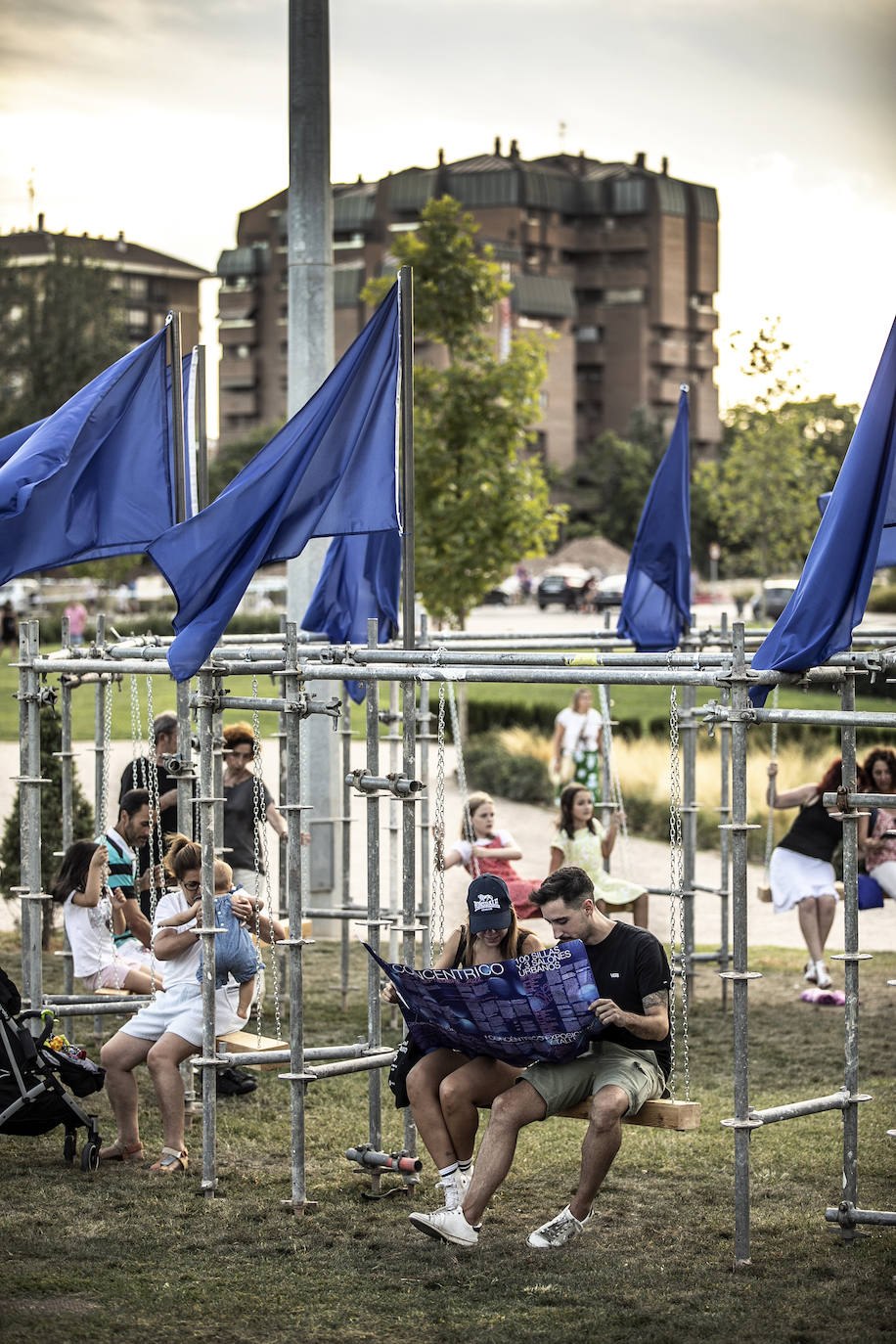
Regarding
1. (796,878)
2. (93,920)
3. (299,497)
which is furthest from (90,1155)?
(796,878)

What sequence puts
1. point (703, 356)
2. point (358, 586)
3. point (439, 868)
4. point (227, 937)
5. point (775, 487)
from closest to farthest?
point (227, 937) < point (439, 868) < point (358, 586) < point (775, 487) < point (703, 356)

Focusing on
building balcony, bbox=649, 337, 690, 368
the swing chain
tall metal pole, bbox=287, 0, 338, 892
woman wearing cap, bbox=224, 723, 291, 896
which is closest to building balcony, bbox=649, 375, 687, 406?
building balcony, bbox=649, 337, 690, 368

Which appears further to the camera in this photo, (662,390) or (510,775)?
(662,390)

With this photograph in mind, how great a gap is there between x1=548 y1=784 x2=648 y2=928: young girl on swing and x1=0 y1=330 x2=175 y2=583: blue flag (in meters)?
3.59

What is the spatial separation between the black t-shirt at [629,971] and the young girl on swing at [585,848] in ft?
14.3

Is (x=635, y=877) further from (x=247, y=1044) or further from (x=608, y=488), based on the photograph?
(x=608, y=488)

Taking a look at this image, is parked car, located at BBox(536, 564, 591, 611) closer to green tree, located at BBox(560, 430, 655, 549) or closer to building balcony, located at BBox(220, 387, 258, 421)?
green tree, located at BBox(560, 430, 655, 549)

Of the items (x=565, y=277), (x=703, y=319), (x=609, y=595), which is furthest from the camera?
(x=703, y=319)

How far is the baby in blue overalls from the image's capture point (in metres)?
8.29

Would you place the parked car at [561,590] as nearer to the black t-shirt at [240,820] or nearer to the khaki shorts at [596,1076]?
the black t-shirt at [240,820]

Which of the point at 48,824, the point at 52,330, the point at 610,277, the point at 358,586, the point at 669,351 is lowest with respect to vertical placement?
the point at 48,824

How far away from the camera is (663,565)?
42.0 feet

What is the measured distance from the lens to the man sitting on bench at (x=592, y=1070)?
694 cm

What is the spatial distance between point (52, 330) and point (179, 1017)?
219ft
